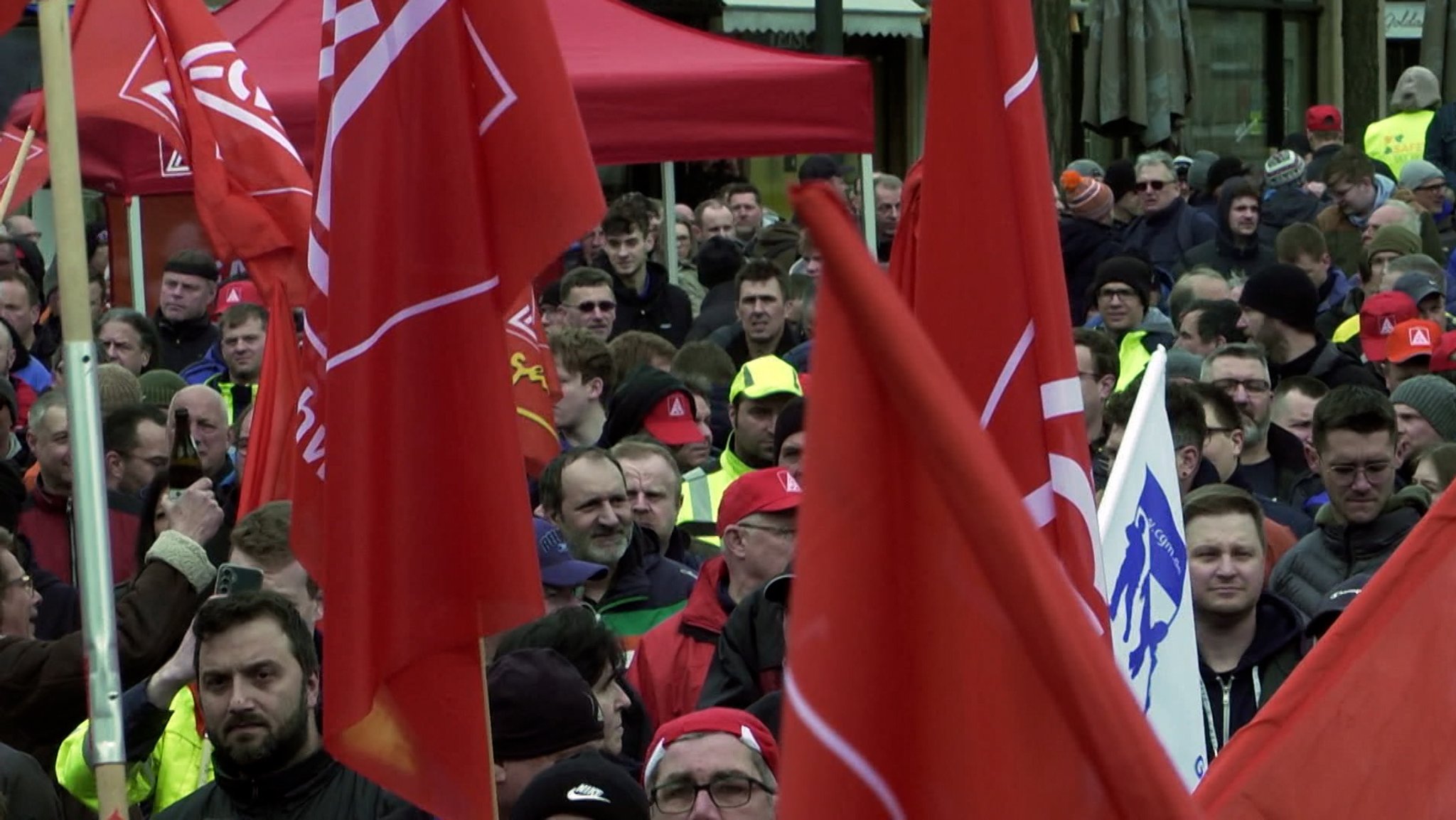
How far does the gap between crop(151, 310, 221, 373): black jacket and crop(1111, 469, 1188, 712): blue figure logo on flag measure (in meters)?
7.85

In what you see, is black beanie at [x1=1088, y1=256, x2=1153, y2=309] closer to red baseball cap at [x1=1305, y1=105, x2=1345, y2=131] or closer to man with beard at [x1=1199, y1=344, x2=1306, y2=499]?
man with beard at [x1=1199, y1=344, x2=1306, y2=499]

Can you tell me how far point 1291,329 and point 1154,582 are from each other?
6.07 metres

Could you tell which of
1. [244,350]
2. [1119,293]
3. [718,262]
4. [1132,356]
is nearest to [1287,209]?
[718,262]

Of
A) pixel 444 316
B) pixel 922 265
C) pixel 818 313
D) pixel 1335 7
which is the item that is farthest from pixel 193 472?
pixel 1335 7

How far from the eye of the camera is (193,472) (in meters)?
7.53

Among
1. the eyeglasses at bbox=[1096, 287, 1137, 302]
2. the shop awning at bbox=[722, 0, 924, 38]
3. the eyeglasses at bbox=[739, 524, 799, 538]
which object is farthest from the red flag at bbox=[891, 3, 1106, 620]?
the shop awning at bbox=[722, 0, 924, 38]

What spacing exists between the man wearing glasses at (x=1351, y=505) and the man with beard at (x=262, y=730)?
9.64 feet

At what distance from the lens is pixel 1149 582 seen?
4.39 metres

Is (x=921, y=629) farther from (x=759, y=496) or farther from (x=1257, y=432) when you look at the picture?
(x=1257, y=432)

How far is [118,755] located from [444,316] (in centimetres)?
81

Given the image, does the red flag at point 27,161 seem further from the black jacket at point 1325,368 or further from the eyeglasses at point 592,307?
the black jacket at point 1325,368

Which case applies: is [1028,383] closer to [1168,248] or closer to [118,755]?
[118,755]

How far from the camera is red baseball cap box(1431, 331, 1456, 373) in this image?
9.51m

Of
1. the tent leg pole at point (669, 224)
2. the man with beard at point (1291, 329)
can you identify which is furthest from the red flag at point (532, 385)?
the tent leg pole at point (669, 224)
